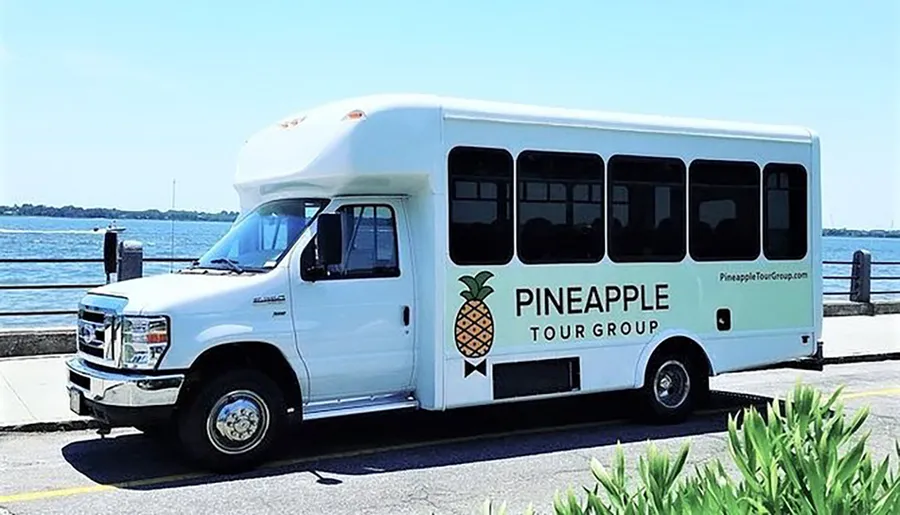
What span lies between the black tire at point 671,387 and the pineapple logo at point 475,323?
1.87 metres

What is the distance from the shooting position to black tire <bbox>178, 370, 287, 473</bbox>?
292 inches

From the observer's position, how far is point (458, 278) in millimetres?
8445

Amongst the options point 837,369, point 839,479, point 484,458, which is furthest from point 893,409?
point 839,479

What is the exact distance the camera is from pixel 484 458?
8219mm

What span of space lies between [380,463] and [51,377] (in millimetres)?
5527

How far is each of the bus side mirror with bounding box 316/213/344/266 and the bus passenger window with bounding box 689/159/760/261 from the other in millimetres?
3816

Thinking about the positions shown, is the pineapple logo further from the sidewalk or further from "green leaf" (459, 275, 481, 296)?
the sidewalk

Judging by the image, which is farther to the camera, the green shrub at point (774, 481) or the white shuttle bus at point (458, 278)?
the white shuttle bus at point (458, 278)

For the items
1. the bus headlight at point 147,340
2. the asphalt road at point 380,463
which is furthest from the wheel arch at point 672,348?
the bus headlight at point 147,340

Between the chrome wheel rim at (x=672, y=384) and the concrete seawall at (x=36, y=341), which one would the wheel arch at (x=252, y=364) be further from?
the concrete seawall at (x=36, y=341)

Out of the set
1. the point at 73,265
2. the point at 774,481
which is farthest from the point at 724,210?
the point at 73,265

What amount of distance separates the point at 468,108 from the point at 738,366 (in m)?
4.01

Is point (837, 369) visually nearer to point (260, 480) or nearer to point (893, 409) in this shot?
point (893, 409)

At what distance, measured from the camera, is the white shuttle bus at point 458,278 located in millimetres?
7535
